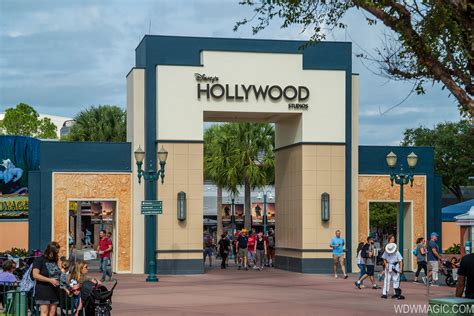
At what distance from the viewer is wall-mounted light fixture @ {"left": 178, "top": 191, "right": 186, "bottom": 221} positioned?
108 ft

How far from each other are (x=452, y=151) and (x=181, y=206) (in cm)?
3943

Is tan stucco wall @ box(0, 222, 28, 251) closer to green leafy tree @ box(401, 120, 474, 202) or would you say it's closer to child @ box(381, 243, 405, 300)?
child @ box(381, 243, 405, 300)

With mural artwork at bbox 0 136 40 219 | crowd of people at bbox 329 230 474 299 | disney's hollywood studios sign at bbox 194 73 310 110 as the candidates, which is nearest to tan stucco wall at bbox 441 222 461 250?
crowd of people at bbox 329 230 474 299

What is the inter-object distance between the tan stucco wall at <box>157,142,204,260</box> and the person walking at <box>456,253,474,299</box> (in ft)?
67.1

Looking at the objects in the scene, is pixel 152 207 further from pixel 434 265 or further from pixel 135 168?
pixel 434 265

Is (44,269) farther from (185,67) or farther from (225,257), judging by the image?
(225,257)

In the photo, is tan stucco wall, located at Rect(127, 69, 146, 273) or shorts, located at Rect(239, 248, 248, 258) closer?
tan stucco wall, located at Rect(127, 69, 146, 273)

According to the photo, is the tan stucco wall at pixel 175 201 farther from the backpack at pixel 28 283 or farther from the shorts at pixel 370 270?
the backpack at pixel 28 283

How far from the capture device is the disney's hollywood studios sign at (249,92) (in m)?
33.3

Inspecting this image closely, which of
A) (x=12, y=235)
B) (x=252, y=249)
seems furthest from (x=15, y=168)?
(x=252, y=249)

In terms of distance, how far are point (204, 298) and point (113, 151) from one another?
1132cm

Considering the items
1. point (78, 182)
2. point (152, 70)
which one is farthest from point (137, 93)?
point (78, 182)

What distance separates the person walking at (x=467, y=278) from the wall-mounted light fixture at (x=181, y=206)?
20.4 meters

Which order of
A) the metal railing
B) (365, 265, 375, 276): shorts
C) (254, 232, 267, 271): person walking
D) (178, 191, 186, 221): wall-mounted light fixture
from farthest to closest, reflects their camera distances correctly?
(254, 232, 267, 271): person walking
(178, 191, 186, 221): wall-mounted light fixture
(365, 265, 375, 276): shorts
the metal railing
